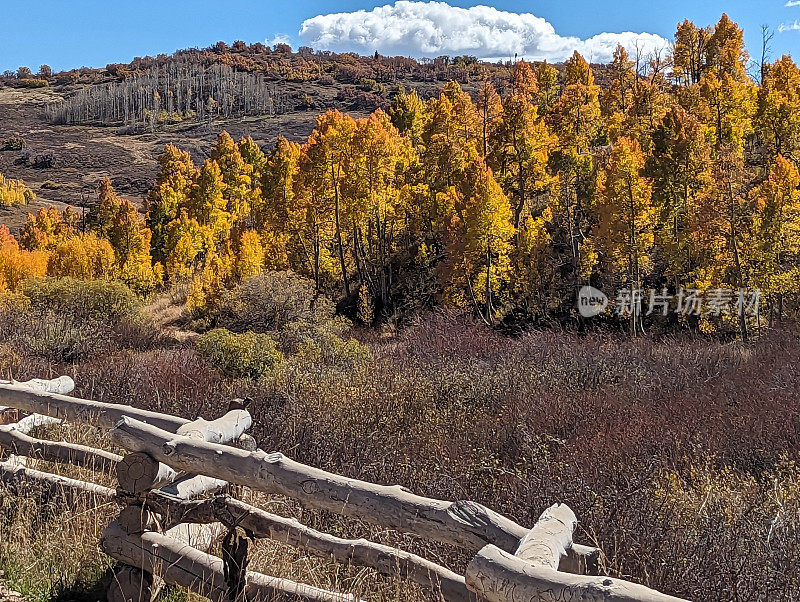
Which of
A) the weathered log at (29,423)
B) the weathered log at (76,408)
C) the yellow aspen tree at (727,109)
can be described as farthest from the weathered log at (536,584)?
the yellow aspen tree at (727,109)

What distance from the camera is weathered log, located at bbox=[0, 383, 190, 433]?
457 centimetres

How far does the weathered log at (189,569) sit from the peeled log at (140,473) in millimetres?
282

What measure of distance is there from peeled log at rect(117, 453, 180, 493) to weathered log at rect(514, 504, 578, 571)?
2.10 m

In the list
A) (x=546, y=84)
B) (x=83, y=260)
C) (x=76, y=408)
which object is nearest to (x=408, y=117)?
(x=546, y=84)

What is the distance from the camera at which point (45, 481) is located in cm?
496

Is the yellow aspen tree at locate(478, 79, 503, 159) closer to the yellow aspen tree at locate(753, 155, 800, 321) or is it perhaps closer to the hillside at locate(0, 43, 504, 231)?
the yellow aspen tree at locate(753, 155, 800, 321)

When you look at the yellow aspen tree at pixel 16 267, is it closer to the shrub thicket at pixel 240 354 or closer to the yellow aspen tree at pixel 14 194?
the shrub thicket at pixel 240 354

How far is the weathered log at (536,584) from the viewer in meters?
2.00

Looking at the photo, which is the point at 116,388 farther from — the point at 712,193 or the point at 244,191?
the point at 244,191

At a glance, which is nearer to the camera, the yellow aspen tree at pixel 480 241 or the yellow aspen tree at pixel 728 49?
the yellow aspen tree at pixel 480 241

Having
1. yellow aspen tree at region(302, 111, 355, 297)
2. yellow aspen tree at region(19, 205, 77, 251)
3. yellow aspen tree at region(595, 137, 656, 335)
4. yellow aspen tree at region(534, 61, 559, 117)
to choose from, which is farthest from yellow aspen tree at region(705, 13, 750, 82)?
yellow aspen tree at region(19, 205, 77, 251)

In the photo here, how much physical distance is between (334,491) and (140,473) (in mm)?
1207

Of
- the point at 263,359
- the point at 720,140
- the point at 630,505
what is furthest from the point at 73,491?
the point at 720,140

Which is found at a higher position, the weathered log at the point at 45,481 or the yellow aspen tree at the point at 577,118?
the yellow aspen tree at the point at 577,118
